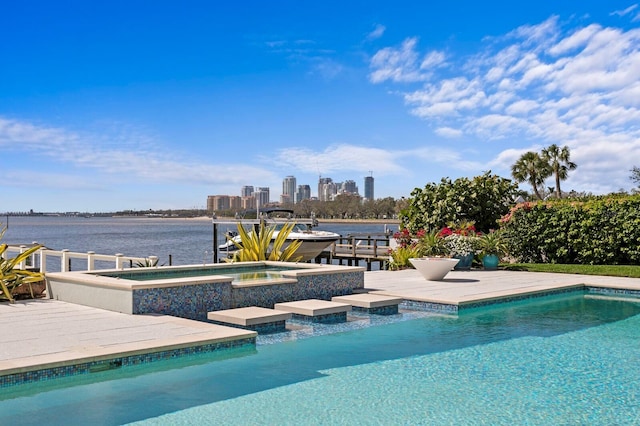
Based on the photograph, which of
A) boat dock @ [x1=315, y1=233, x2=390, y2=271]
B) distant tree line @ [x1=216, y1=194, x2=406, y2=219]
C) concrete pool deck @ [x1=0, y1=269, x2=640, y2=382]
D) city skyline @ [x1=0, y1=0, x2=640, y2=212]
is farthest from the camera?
distant tree line @ [x1=216, y1=194, x2=406, y2=219]

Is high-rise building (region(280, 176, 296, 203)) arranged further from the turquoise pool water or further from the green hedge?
the turquoise pool water

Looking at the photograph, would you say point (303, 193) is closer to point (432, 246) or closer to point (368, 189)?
point (368, 189)

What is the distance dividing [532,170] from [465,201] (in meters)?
35.1

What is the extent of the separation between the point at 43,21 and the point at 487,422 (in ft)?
83.9

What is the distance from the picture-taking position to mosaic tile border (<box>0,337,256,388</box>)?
4.94 m

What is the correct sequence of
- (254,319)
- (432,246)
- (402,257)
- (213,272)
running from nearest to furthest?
(254,319)
(213,272)
(432,246)
(402,257)

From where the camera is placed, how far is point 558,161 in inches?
2019

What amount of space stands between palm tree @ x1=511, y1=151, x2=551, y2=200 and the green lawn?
36.2 metres

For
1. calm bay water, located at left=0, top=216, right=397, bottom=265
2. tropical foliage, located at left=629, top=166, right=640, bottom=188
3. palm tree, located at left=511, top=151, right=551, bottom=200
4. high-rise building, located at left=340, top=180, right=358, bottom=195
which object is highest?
high-rise building, located at left=340, top=180, right=358, bottom=195

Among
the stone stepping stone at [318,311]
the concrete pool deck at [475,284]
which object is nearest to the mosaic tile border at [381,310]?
the stone stepping stone at [318,311]

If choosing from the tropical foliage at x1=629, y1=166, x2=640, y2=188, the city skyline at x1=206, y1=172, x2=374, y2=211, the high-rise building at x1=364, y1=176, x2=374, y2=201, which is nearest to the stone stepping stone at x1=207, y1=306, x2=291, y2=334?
the tropical foliage at x1=629, y1=166, x2=640, y2=188

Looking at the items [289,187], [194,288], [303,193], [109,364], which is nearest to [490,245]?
[194,288]

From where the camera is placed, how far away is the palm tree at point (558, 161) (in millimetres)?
51031

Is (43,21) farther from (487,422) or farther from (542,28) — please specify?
(487,422)
